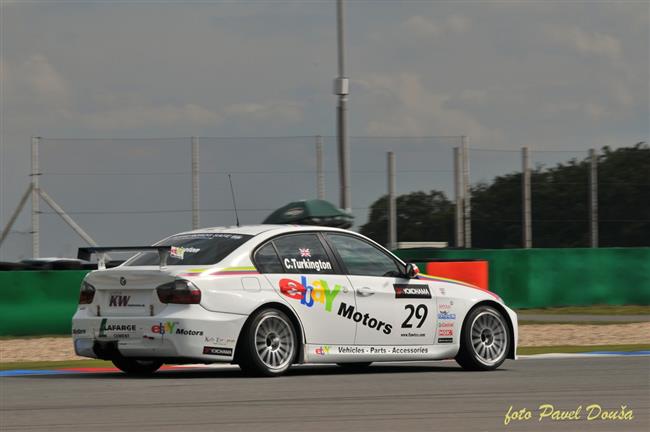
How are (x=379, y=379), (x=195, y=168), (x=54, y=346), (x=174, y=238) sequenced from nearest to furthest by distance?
(x=379, y=379)
(x=174, y=238)
(x=54, y=346)
(x=195, y=168)

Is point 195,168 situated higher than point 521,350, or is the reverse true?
point 195,168

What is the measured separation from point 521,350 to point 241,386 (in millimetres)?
6843

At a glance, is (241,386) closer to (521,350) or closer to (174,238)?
(174,238)

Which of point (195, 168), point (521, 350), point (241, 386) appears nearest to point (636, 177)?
point (195, 168)

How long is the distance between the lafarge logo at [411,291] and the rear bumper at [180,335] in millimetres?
1812

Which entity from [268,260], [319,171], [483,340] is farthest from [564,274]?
[268,260]

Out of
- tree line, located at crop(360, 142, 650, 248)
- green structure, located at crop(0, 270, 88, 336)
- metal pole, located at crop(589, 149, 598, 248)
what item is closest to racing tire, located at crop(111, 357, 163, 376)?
green structure, located at crop(0, 270, 88, 336)

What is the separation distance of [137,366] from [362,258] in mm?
2346

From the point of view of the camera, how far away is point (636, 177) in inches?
1209

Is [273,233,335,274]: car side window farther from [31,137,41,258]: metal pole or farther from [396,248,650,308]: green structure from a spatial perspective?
[396,248,650,308]: green structure

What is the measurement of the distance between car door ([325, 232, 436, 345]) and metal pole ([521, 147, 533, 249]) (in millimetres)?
16806

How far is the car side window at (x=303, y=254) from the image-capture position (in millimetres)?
11852

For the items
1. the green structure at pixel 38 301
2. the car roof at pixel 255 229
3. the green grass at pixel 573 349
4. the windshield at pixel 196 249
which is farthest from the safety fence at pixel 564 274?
the windshield at pixel 196 249

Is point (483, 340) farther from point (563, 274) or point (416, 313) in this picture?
point (563, 274)
